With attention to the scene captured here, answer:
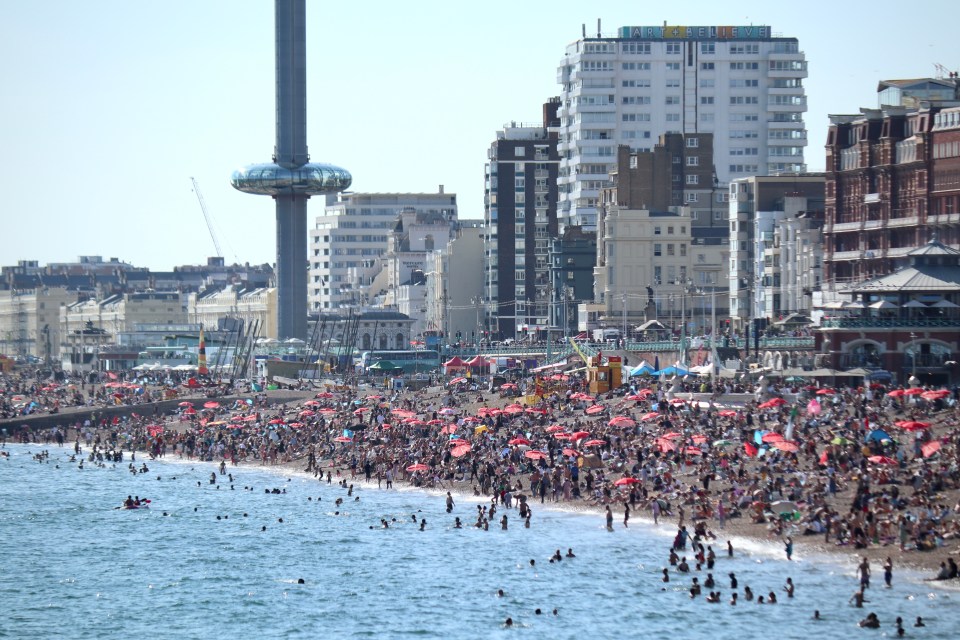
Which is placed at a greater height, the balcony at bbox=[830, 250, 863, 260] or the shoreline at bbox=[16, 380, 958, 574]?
the balcony at bbox=[830, 250, 863, 260]

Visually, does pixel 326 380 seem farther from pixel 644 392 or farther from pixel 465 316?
pixel 644 392

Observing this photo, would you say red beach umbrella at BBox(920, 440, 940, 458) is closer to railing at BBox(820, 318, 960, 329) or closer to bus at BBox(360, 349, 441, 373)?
railing at BBox(820, 318, 960, 329)

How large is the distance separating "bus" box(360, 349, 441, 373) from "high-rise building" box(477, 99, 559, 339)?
1035 inches

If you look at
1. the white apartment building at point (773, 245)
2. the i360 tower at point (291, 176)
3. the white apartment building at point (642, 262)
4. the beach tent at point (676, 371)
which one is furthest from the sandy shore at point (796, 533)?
the i360 tower at point (291, 176)

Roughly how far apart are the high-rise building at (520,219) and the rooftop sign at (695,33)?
14.8 m

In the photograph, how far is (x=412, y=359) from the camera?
498ft

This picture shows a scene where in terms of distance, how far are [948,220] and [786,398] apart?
22.3 metres

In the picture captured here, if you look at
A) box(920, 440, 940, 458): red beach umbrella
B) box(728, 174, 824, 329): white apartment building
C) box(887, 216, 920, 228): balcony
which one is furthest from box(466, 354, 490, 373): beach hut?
box(920, 440, 940, 458): red beach umbrella

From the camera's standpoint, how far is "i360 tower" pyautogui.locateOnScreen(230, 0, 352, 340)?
188750 mm

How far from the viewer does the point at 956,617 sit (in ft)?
153

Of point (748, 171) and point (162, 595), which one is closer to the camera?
point (162, 595)

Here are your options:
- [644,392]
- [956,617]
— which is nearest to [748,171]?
[644,392]

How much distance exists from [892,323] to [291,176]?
11449 cm

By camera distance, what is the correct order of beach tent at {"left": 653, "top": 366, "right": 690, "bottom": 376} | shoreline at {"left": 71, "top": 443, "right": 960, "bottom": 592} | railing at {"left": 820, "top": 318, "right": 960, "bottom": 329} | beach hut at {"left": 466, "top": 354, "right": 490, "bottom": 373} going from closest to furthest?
1. shoreline at {"left": 71, "top": 443, "right": 960, "bottom": 592}
2. railing at {"left": 820, "top": 318, "right": 960, "bottom": 329}
3. beach tent at {"left": 653, "top": 366, "right": 690, "bottom": 376}
4. beach hut at {"left": 466, "top": 354, "right": 490, "bottom": 373}
